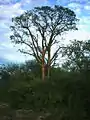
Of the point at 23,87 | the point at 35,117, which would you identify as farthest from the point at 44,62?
the point at 35,117

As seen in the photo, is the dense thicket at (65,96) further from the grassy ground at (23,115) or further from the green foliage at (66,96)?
the grassy ground at (23,115)

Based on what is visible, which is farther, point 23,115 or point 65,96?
point 23,115

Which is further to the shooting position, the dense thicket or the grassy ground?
the grassy ground

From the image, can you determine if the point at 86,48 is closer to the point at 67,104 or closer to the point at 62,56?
the point at 62,56

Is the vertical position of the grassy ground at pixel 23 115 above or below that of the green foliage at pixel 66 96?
below

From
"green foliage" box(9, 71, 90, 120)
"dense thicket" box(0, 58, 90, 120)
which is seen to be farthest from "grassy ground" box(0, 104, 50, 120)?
"green foliage" box(9, 71, 90, 120)

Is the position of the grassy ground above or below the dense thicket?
below

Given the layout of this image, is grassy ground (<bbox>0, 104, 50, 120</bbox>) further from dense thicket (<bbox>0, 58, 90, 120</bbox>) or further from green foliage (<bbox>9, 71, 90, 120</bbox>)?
green foliage (<bbox>9, 71, 90, 120</bbox>)

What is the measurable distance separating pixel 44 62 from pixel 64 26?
5.93 meters

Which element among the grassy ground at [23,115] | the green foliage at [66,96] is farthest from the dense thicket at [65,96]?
the grassy ground at [23,115]

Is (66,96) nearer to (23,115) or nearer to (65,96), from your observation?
(65,96)

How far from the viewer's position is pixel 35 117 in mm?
15633

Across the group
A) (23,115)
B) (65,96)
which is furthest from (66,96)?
(23,115)

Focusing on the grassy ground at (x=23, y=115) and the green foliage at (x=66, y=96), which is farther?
the grassy ground at (x=23, y=115)
